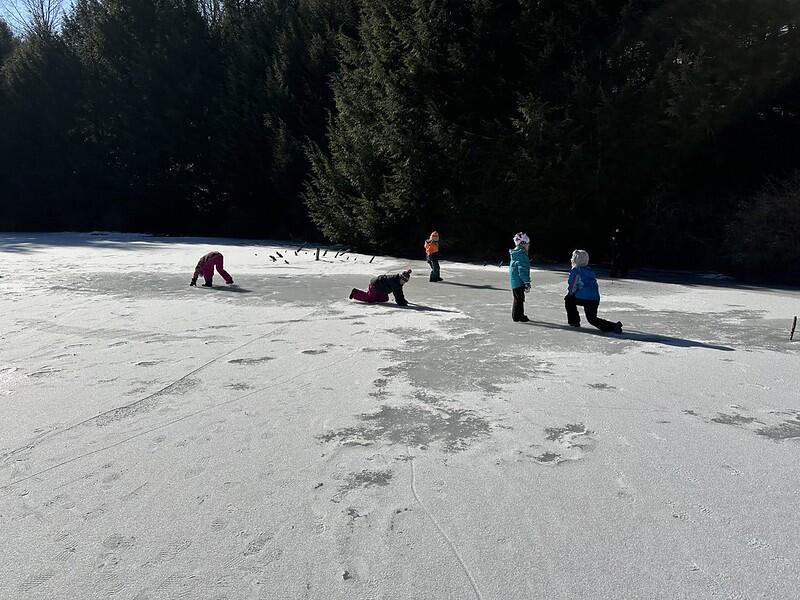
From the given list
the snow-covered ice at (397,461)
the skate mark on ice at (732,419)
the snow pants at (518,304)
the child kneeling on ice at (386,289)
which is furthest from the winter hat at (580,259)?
the skate mark on ice at (732,419)

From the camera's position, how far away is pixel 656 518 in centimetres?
339

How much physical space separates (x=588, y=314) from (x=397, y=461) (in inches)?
218

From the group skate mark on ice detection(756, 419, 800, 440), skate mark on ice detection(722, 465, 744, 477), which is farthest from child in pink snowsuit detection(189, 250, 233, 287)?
skate mark on ice detection(722, 465, 744, 477)

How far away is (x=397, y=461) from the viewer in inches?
164

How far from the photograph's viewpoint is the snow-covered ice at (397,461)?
2.94 meters

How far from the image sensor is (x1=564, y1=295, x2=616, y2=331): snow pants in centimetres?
873

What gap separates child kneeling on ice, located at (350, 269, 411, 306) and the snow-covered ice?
6.41 ft

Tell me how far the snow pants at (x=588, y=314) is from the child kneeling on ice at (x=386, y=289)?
2.85m

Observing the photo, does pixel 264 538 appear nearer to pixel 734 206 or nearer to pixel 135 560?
pixel 135 560

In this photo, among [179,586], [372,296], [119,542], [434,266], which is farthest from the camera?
[434,266]

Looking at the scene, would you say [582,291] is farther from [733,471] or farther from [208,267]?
[208,267]

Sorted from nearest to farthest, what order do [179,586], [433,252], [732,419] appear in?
[179,586] < [732,419] < [433,252]

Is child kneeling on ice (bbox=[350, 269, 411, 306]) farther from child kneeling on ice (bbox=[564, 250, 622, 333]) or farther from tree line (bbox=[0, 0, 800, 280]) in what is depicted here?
tree line (bbox=[0, 0, 800, 280])

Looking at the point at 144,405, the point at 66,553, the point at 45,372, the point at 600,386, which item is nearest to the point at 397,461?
the point at 66,553
